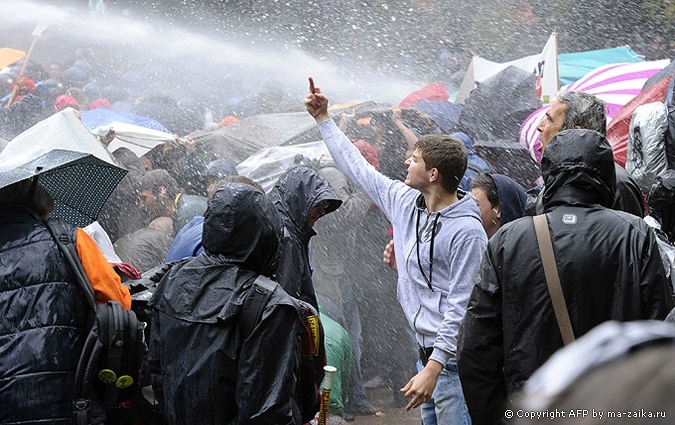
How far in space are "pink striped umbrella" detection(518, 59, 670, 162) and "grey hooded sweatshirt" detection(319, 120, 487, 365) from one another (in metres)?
2.81

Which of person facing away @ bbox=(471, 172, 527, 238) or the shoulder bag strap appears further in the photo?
person facing away @ bbox=(471, 172, 527, 238)

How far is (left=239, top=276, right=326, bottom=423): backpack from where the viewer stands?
2.79 metres

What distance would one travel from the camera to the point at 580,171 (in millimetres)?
2736

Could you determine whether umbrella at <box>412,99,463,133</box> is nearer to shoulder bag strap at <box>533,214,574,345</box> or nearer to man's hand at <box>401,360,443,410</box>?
man's hand at <box>401,360,443,410</box>

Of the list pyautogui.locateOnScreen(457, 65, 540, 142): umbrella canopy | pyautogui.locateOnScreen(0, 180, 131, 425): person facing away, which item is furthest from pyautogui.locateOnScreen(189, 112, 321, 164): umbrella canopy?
pyautogui.locateOnScreen(0, 180, 131, 425): person facing away

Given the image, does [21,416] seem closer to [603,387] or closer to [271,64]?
[603,387]

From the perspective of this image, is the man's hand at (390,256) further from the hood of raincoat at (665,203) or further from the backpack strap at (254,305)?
the backpack strap at (254,305)

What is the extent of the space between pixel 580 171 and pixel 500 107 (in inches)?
198

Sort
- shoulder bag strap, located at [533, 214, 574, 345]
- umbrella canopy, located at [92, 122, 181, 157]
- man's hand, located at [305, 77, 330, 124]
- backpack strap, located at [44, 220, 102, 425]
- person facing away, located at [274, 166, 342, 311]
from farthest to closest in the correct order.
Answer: umbrella canopy, located at [92, 122, 181, 157], person facing away, located at [274, 166, 342, 311], man's hand, located at [305, 77, 330, 124], backpack strap, located at [44, 220, 102, 425], shoulder bag strap, located at [533, 214, 574, 345]

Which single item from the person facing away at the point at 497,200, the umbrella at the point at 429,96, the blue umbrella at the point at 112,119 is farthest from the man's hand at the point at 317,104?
the umbrella at the point at 429,96

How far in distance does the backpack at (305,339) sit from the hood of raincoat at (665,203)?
1614 millimetres

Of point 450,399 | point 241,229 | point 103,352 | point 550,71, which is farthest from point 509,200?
point 550,71

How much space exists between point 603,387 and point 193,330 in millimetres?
2225

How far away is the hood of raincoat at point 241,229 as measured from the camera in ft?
9.61
